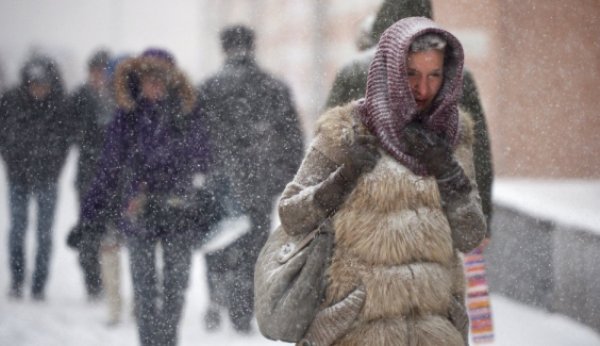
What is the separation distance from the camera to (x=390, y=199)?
2570 mm

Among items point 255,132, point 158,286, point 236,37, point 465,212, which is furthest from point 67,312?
point 465,212

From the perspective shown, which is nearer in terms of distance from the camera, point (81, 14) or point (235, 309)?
point (81, 14)

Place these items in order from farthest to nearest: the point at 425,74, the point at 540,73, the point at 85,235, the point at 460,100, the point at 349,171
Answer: the point at 540,73 < the point at 85,235 < the point at 460,100 < the point at 425,74 < the point at 349,171

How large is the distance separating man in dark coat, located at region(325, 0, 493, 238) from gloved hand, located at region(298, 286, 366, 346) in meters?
1.64

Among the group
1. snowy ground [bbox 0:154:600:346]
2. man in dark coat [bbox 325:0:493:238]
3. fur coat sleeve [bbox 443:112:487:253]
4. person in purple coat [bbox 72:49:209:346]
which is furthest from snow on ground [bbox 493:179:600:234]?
fur coat sleeve [bbox 443:112:487:253]

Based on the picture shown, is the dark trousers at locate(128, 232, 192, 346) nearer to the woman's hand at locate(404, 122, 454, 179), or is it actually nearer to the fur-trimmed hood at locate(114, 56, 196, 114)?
the fur-trimmed hood at locate(114, 56, 196, 114)

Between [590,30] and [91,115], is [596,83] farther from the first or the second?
[91,115]

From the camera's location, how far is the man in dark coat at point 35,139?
432cm

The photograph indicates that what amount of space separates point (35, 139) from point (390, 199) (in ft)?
8.04

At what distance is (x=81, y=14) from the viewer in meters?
4.34

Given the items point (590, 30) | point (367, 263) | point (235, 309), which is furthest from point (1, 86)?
point (590, 30)

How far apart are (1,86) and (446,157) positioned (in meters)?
2.67

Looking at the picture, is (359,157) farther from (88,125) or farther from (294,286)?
(88,125)

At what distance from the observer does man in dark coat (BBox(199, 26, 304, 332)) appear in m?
4.50
